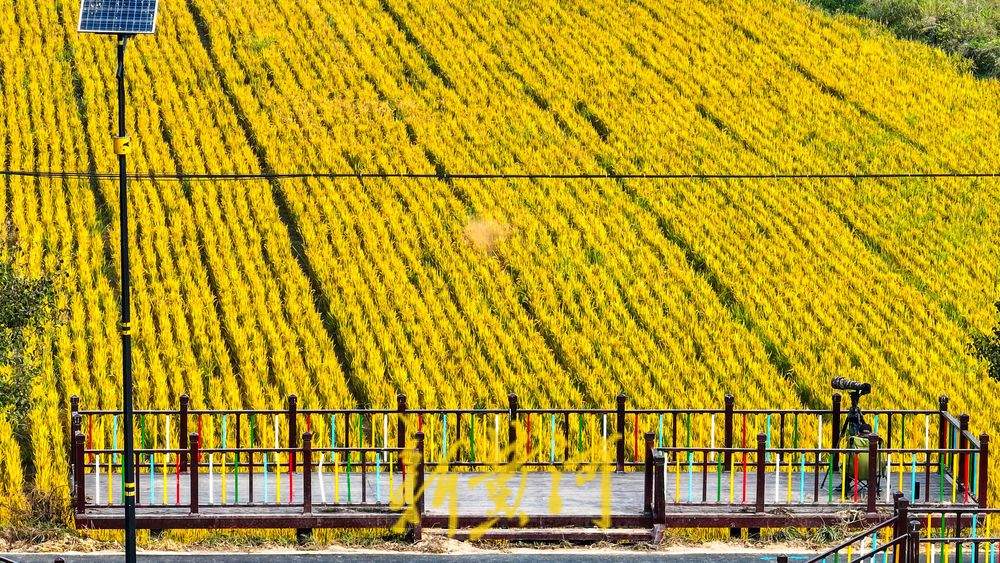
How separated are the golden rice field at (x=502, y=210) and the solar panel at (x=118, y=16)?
617 cm

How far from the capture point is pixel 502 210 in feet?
101

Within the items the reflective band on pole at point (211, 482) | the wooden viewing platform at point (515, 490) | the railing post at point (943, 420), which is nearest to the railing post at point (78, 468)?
the wooden viewing platform at point (515, 490)

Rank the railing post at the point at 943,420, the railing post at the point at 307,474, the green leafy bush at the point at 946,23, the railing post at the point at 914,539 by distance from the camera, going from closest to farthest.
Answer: the railing post at the point at 914,539 → the railing post at the point at 307,474 → the railing post at the point at 943,420 → the green leafy bush at the point at 946,23

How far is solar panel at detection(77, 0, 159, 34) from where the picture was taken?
48.7 ft

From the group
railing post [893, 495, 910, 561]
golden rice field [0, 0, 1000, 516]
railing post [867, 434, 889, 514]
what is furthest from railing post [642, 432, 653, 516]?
golden rice field [0, 0, 1000, 516]

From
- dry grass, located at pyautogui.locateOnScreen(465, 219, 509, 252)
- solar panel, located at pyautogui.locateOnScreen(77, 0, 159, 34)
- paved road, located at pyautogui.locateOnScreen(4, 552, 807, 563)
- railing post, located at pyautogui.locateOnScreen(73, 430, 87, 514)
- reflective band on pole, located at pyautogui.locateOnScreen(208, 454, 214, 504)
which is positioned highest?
solar panel, located at pyautogui.locateOnScreen(77, 0, 159, 34)

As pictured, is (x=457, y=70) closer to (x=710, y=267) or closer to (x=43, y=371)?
(x=710, y=267)

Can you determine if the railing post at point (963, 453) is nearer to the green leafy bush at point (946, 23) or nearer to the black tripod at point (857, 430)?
the black tripod at point (857, 430)

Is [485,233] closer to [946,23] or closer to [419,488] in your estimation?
[419,488]

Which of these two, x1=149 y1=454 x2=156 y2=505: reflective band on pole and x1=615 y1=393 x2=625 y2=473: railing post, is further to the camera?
x1=615 y1=393 x2=625 y2=473: railing post

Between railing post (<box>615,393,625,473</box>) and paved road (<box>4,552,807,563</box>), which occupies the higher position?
railing post (<box>615,393,625,473</box>)

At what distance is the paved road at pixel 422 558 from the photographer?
1586 centimetres

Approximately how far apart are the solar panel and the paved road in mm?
5231

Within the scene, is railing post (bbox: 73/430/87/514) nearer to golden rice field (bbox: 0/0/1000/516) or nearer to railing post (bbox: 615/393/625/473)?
golden rice field (bbox: 0/0/1000/516)
